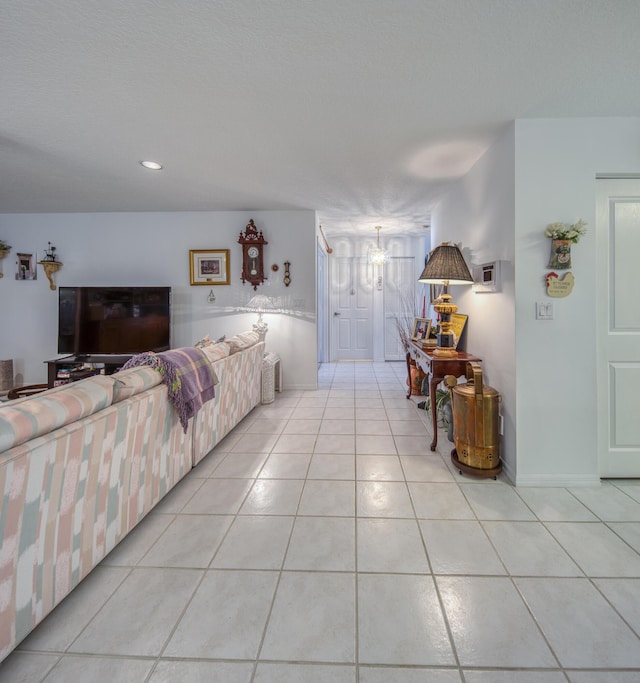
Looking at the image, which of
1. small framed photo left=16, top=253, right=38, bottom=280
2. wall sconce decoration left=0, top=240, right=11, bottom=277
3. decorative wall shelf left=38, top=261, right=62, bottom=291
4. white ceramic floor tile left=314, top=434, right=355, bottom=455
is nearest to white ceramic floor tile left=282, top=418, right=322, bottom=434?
white ceramic floor tile left=314, top=434, right=355, bottom=455

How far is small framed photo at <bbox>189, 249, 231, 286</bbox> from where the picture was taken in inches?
177

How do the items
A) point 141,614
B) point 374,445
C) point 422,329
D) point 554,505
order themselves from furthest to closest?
point 422,329 < point 374,445 < point 554,505 < point 141,614

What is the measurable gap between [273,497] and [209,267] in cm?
332

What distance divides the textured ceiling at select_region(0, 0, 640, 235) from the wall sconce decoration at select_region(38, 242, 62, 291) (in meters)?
1.51

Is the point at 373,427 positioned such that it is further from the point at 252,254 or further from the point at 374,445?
the point at 252,254

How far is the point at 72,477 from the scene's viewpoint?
1.24 metres

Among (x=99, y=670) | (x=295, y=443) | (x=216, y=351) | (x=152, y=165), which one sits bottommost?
(x=99, y=670)

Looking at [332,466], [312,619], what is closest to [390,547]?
[312,619]

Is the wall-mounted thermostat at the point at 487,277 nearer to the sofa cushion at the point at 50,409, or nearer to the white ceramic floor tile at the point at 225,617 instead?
the white ceramic floor tile at the point at 225,617

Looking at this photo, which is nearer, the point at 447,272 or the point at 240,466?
the point at 240,466

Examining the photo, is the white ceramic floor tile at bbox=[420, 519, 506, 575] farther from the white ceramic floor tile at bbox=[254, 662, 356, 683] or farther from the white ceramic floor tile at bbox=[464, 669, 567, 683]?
the white ceramic floor tile at bbox=[254, 662, 356, 683]

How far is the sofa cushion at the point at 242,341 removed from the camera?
3.04m

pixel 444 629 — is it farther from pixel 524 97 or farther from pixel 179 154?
pixel 179 154

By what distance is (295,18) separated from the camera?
4.69ft
